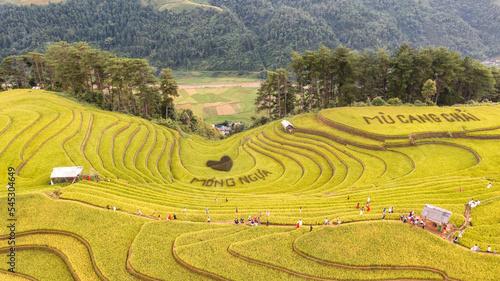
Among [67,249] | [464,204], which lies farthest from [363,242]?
[67,249]

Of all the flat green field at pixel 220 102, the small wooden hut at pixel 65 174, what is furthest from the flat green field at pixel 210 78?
the small wooden hut at pixel 65 174

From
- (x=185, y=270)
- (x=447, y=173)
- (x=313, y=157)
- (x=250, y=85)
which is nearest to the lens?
(x=185, y=270)

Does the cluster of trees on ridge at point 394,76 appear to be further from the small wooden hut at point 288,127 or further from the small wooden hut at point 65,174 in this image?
the small wooden hut at point 65,174

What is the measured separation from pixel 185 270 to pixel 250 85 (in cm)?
14663

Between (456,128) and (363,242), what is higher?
(456,128)

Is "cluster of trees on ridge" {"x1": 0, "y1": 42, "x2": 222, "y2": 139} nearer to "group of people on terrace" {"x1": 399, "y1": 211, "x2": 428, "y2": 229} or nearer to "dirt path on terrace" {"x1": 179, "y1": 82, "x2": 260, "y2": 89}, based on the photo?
"group of people on terrace" {"x1": 399, "y1": 211, "x2": 428, "y2": 229}

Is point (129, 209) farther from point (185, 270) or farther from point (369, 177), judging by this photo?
point (369, 177)

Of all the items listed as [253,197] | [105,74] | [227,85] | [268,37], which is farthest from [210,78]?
[253,197]

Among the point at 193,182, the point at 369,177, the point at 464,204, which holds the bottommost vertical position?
the point at 193,182

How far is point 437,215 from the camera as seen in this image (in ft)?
73.2

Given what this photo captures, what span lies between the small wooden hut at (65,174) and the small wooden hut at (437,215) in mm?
36774

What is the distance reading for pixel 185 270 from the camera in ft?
64.5

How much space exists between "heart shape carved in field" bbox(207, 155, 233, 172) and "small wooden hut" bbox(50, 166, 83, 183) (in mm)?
20400

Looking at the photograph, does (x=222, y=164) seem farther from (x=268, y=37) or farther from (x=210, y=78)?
(x=268, y=37)
